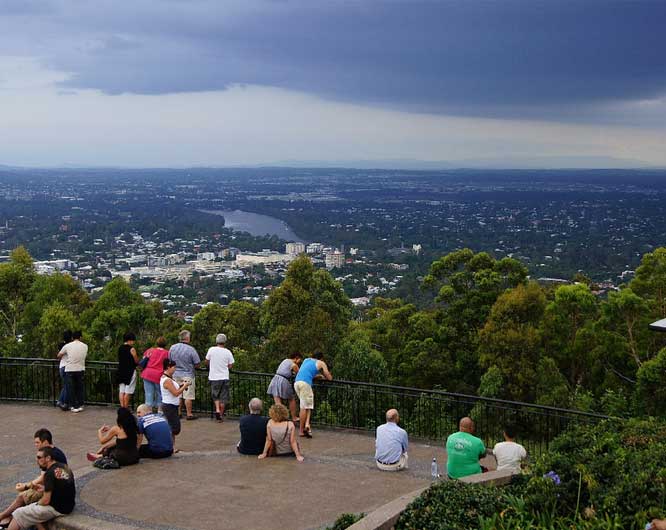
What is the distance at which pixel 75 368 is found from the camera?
15.1 m

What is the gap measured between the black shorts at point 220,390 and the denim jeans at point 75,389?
2.54m

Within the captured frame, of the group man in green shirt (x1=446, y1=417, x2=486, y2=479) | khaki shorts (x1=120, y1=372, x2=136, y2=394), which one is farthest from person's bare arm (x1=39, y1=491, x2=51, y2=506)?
khaki shorts (x1=120, y1=372, x2=136, y2=394)

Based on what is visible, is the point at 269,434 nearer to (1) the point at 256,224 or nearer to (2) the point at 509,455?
(2) the point at 509,455

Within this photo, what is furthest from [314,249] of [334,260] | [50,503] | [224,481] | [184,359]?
[50,503]

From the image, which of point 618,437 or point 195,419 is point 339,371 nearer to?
point 195,419

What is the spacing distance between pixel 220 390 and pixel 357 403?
3.32 metres

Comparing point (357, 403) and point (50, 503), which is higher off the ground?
point (50, 503)

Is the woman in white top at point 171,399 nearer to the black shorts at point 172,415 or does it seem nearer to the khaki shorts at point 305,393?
the black shorts at point 172,415

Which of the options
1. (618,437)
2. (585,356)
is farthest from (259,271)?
(618,437)

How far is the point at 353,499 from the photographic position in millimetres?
10578

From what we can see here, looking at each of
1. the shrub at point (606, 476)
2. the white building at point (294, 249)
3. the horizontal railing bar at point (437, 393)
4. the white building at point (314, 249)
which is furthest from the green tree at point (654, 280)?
the white building at point (294, 249)

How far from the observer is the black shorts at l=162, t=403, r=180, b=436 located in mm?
13151

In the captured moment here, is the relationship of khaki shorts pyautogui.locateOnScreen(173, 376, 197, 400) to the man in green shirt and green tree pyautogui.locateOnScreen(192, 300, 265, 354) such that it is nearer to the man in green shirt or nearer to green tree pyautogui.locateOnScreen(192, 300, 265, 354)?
the man in green shirt

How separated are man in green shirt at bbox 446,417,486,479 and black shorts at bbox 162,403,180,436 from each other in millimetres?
4703
